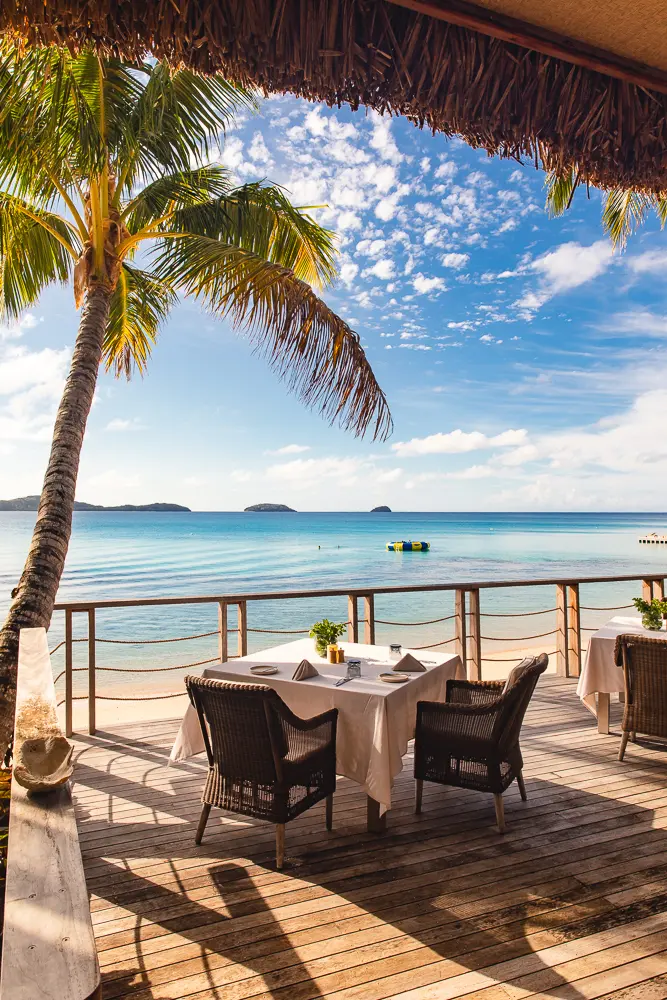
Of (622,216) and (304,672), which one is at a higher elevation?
(622,216)

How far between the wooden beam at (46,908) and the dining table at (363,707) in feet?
7.12

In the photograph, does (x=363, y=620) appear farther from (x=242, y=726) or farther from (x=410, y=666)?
Result: (x=242, y=726)

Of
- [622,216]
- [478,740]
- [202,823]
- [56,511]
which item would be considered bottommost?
[202,823]

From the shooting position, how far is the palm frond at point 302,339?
169 inches

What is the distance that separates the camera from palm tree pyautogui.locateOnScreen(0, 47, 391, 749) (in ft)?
13.2

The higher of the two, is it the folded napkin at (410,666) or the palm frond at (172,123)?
the palm frond at (172,123)

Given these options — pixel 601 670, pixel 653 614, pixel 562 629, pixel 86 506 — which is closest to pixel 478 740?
pixel 601 670

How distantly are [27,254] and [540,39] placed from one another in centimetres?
552

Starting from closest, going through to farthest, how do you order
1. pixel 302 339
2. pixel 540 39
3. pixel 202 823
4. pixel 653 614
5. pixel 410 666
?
pixel 540 39 → pixel 202 823 → pixel 410 666 → pixel 302 339 → pixel 653 614

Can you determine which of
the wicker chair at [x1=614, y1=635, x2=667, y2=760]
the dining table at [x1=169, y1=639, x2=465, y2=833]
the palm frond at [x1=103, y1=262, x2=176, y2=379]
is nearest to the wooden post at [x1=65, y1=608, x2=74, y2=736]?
the dining table at [x1=169, y1=639, x2=465, y2=833]

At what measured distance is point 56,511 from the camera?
147 inches

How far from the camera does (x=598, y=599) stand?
22.8 m

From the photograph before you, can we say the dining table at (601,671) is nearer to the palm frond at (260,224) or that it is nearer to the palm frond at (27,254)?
the palm frond at (260,224)

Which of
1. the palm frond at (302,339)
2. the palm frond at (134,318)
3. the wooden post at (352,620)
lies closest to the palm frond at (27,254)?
the palm frond at (134,318)
